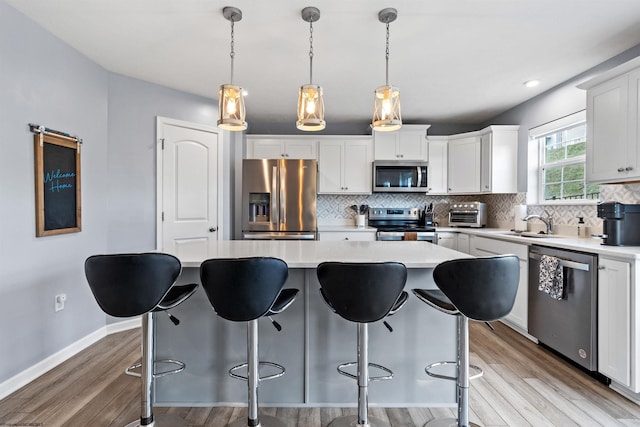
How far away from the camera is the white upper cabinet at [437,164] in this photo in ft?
15.5

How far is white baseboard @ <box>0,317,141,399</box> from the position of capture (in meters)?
2.15

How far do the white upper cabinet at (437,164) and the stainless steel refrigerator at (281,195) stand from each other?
68.7 inches

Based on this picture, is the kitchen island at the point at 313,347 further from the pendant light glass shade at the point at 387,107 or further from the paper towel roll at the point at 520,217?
the paper towel roll at the point at 520,217

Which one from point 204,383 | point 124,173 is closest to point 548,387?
point 204,383

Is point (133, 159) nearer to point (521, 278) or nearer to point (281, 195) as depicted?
point (281, 195)

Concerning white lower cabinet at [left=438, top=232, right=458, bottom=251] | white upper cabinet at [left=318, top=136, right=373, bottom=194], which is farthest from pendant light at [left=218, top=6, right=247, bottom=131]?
white lower cabinet at [left=438, top=232, right=458, bottom=251]

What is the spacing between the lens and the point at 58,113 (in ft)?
8.51

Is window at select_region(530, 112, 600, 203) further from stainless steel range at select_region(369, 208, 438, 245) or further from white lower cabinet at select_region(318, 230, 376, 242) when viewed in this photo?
white lower cabinet at select_region(318, 230, 376, 242)

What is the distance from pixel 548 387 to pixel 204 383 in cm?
225

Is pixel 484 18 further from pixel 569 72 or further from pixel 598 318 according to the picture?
pixel 598 318

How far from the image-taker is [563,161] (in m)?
3.43

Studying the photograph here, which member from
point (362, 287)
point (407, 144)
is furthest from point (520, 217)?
point (362, 287)

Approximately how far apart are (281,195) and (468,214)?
8.38 ft

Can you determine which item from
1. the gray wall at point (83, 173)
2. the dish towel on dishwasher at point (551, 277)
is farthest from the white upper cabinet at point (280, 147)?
the dish towel on dishwasher at point (551, 277)
